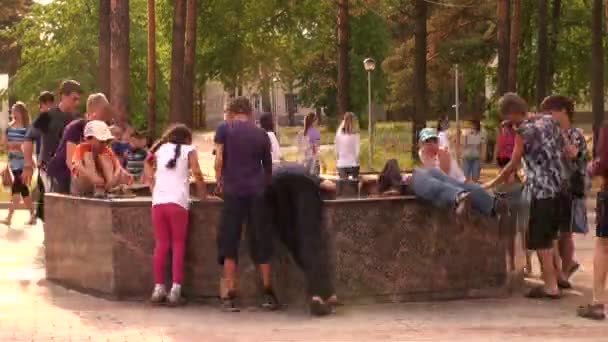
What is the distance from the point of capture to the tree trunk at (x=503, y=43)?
1398 inches

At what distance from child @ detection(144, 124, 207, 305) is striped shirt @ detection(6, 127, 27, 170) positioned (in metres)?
8.18

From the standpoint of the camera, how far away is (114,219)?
11.4 metres

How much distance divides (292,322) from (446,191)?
1749 millimetres

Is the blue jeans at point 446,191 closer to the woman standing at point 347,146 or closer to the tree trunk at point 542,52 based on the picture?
the woman standing at point 347,146

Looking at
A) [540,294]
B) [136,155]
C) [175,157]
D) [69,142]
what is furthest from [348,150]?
[175,157]

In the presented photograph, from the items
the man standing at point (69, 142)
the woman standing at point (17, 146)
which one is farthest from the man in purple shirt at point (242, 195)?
the woman standing at point (17, 146)

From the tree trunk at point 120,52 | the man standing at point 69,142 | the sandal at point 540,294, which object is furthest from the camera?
the tree trunk at point 120,52

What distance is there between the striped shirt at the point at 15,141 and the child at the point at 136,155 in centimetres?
192

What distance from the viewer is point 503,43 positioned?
36.3 meters

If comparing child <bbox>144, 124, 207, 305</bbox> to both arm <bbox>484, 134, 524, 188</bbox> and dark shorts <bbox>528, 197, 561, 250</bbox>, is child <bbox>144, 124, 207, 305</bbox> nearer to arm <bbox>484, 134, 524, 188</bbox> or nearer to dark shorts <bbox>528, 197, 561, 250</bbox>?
arm <bbox>484, 134, 524, 188</bbox>

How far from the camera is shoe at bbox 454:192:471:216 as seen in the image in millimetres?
10844

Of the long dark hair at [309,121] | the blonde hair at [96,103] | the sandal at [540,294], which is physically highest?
the blonde hair at [96,103]

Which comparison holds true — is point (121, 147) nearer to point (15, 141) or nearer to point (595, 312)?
point (15, 141)

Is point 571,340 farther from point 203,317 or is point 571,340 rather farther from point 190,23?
point 190,23
